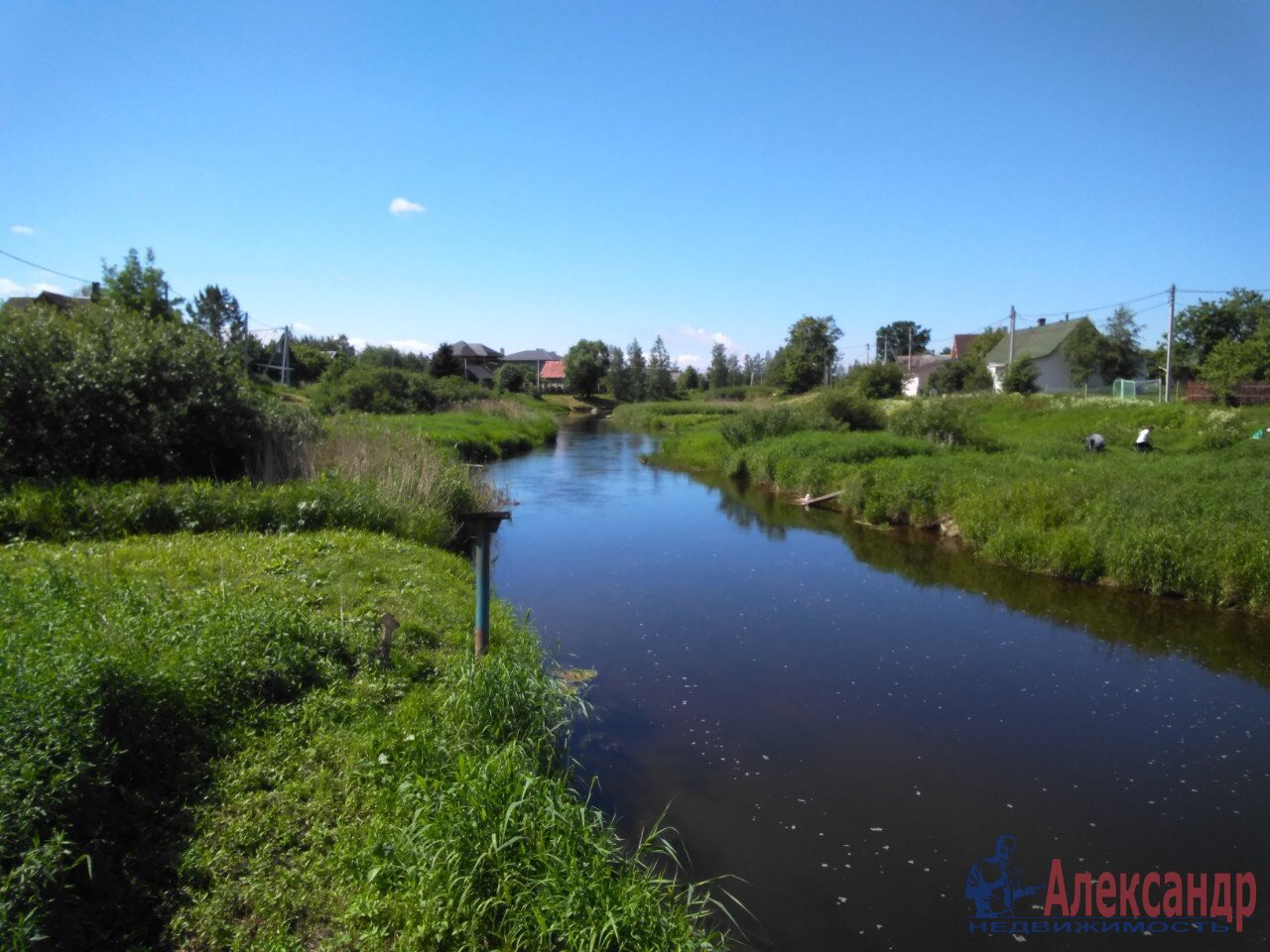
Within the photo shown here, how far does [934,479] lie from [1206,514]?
6627mm

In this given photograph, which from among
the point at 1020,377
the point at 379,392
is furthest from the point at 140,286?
the point at 1020,377

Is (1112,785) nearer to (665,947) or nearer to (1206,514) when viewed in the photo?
(665,947)

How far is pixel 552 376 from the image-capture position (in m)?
103

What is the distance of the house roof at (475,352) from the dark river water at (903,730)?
84.0 metres

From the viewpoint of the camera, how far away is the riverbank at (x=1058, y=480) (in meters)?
12.3

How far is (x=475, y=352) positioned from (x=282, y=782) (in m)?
97.8

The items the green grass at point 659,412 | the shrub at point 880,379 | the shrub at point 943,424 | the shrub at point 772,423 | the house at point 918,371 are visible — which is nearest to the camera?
the shrub at point 943,424

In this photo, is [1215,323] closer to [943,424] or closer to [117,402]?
[943,424]

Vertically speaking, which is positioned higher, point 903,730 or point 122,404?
point 122,404

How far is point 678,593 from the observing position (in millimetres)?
12914

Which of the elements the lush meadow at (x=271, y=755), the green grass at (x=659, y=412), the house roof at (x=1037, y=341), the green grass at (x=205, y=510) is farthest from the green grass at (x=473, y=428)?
the house roof at (x=1037, y=341)

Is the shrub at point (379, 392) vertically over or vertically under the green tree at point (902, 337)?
under

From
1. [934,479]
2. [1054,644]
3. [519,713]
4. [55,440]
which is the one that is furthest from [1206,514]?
[55,440]
